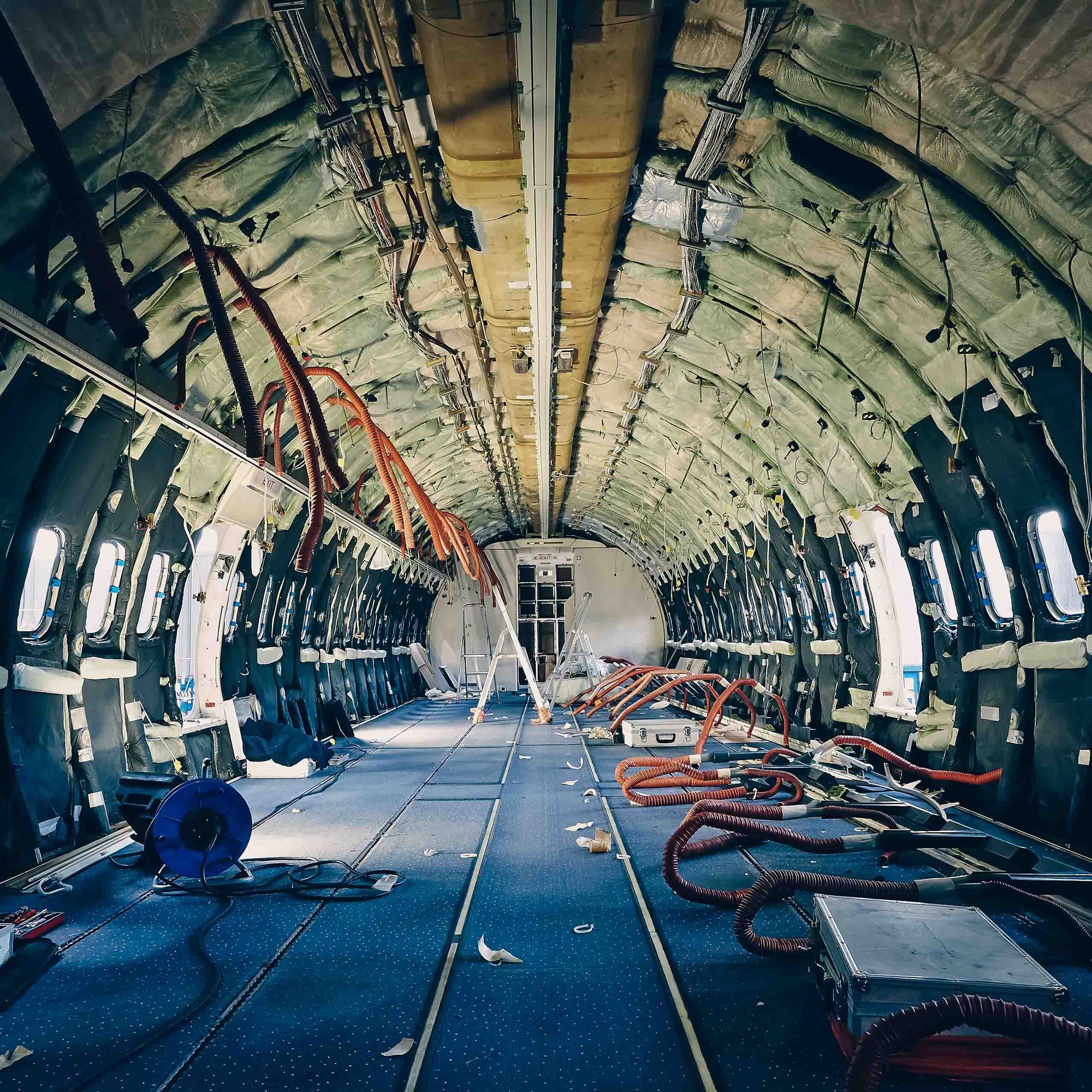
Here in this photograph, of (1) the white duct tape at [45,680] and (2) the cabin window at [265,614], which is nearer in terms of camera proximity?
(1) the white duct tape at [45,680]

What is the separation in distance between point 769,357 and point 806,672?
609 cm

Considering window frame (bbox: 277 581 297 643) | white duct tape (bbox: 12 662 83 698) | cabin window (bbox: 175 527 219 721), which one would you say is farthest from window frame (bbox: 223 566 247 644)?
white duct tape (bbox: 12 662 83 698)

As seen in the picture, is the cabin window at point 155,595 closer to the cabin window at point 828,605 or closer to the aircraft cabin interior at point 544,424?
the aircraft cabin interior at point 544,424

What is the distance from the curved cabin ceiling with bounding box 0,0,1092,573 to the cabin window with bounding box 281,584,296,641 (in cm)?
477

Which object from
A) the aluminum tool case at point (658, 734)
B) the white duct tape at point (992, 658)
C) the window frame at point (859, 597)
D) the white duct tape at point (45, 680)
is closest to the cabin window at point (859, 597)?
the window frame at point (859, 597)

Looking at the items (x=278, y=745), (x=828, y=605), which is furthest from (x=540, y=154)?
(x=828, y=605)

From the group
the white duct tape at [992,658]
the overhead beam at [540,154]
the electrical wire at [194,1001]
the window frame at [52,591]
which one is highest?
the overhead beam at [540,154]

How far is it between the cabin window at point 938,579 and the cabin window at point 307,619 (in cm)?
977

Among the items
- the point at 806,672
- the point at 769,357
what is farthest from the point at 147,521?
the point at 806,672

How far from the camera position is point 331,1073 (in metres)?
2.96

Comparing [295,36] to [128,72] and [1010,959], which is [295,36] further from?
[1010,959]

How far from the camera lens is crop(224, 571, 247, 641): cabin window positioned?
9945mm

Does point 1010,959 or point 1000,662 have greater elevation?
point 1000,662

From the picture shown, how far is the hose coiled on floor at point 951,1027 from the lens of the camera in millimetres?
2459
